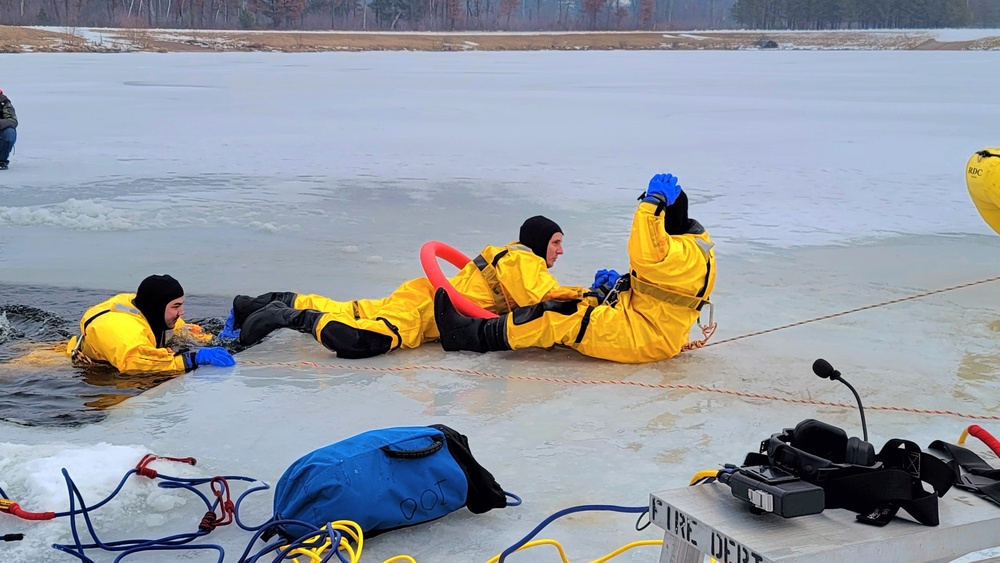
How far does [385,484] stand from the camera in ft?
8.10

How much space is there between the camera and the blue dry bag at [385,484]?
2.43 meters

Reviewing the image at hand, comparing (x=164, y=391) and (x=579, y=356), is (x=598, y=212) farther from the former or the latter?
(x=164, y=391)

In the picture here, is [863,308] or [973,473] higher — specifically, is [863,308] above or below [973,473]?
below

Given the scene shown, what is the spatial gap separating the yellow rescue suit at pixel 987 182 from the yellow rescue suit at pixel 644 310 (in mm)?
1759

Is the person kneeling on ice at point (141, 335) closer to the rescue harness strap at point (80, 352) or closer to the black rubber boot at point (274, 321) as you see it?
the rescue harness strap at point (80, 352)

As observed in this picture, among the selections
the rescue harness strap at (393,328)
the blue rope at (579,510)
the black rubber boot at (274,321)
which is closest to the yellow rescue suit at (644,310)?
the rescue harness strap at (393,328)

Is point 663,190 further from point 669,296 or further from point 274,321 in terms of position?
point 274,321

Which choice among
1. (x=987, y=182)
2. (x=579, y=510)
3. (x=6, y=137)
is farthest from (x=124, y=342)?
(x=6, y=137)

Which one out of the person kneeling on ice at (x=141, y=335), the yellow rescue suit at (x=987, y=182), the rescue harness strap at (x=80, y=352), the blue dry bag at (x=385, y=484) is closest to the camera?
the blue dry bag at (x=385, y=484)

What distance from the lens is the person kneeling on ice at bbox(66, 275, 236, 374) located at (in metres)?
4.13

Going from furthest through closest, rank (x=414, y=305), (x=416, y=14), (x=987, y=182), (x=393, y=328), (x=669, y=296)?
(x=416, y=14) → (x=987, y=182) → (x=414, y=305) → (x=393, y=328) → (x=669, y=296)

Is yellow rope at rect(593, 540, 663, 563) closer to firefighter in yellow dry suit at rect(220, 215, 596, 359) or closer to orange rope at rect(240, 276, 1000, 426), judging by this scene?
orange rope at rect(240, 276, 1000, 426)

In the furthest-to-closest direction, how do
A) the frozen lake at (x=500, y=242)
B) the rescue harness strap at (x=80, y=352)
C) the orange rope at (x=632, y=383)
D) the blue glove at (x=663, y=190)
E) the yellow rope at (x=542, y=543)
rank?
the rescue harness strap at (x=80, y=352) → the blue glove at (x=663, y=190) → the orange rope at (x=632, y=383) → the frozen lake at (x=500, y=242) → the yellow rope at (x=542, y=543)

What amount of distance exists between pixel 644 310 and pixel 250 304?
187 centimetres
